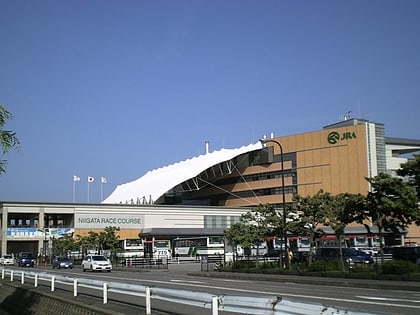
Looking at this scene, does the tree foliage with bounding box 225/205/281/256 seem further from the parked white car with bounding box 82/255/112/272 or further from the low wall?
the low wall

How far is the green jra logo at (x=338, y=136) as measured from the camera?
95.6 metres

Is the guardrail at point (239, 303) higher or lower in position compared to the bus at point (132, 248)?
higher

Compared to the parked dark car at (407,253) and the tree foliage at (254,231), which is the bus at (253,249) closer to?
the tree foliage at (254,231)

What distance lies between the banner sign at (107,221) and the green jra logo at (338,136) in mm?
36933

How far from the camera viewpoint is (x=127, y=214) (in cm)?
9069

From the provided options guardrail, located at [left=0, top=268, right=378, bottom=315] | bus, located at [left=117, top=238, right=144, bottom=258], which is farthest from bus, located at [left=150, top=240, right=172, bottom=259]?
guardrail, located at [left=0, top=268, right=378, bottom=315]

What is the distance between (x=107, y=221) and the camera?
89000 mm

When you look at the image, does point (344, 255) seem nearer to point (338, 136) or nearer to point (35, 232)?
point (338, 136)

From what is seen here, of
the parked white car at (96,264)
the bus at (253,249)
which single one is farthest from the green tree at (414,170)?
the parked white car at (96,264)

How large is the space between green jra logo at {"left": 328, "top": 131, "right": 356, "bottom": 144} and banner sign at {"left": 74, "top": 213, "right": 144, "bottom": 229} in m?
36.9

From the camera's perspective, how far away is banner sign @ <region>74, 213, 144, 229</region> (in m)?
88.1

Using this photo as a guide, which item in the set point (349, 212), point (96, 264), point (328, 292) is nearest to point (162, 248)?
point (96, 264)

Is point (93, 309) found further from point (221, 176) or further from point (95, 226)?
point (221, 176)

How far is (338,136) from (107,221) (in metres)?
43.4
